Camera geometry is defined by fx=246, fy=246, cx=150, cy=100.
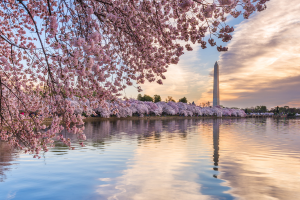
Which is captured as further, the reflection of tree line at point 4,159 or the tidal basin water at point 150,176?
the reflection of tree line at point 4,159

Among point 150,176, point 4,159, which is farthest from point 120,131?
point 150,176

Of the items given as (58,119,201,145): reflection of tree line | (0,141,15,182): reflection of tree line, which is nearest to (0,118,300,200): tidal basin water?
(0,141,15,182): reflection of tree line

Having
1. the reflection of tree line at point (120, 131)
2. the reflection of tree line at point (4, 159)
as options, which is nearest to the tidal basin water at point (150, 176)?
the reflection of tree line at point (4, 159)

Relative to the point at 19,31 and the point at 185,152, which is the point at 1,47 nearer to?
the point at 19,31

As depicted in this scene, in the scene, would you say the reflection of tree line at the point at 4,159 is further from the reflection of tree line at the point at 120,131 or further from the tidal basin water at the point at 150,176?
the reflection of tree line at the point at 120,131

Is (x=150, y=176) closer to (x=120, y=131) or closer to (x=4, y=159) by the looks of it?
(x=4, y=159)

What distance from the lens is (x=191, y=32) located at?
749 centimetres

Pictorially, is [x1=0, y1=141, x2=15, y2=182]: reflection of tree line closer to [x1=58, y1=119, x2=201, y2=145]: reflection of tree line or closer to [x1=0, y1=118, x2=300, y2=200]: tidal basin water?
[x1=0, y1=118, x2=300, y2=200]: tidal basin water

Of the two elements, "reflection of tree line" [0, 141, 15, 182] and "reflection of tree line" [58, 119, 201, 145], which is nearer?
"reflection of tree line" [0, 141, 15, 182]

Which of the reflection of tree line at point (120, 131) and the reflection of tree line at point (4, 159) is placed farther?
the reflection of tree line at point (120, 131)

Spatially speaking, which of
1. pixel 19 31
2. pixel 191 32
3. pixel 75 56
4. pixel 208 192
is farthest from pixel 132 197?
pixel 19 31

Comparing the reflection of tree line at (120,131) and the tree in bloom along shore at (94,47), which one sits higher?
the tree in bloom along shore at (94,47)

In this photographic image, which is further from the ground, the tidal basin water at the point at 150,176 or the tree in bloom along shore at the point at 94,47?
the tree in bloom along shore at the point at 94,47

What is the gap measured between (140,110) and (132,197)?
6429cm
